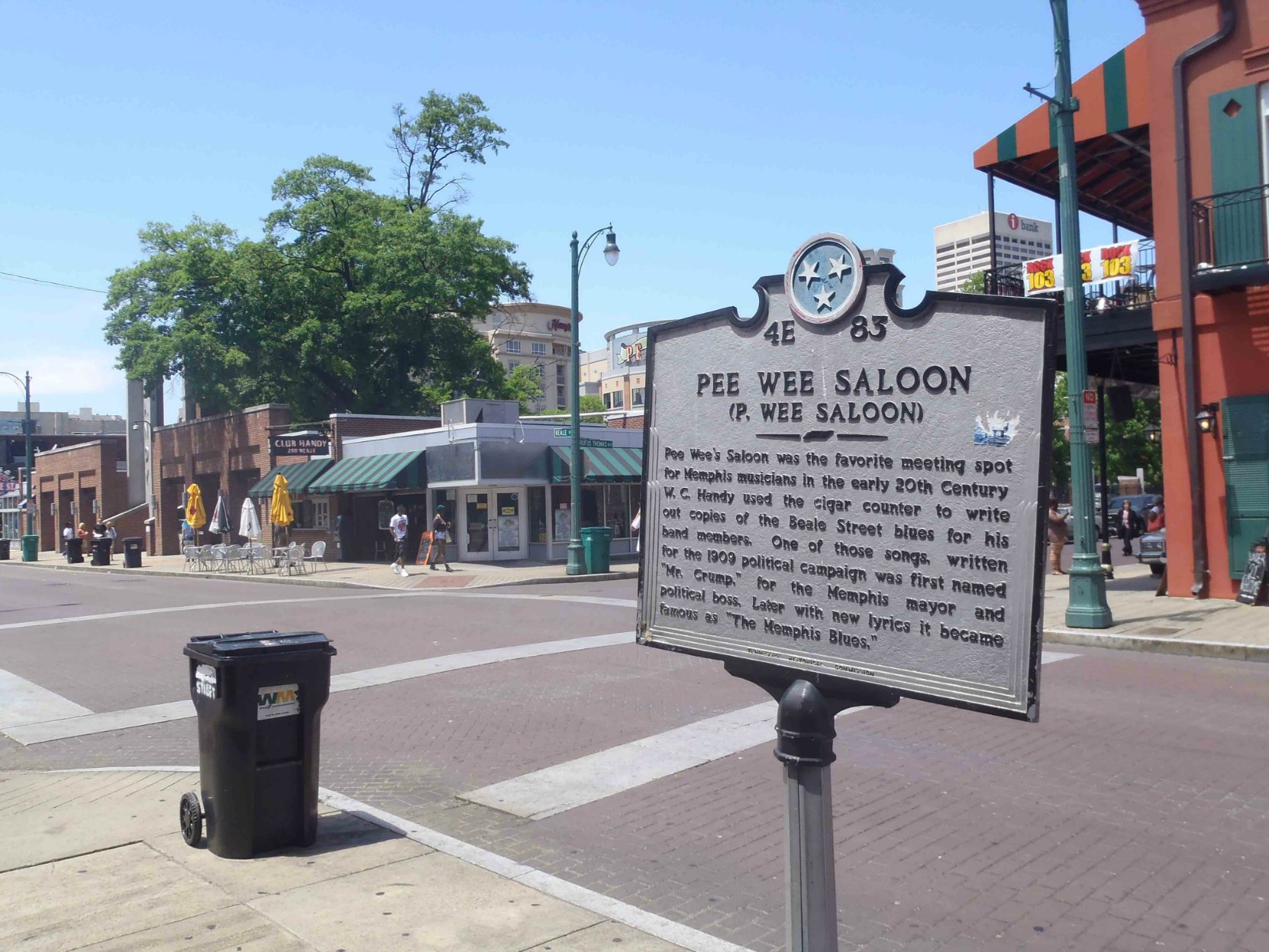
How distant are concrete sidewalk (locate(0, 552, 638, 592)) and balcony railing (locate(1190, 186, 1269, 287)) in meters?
12.9

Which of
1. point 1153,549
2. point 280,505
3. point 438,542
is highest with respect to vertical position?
point 280,505

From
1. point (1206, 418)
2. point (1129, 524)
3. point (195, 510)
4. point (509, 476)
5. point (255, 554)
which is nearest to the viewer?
point (1206, 418)

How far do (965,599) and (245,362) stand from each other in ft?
146

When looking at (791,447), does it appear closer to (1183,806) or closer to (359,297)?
(1183,806)

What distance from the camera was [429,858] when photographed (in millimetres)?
5785

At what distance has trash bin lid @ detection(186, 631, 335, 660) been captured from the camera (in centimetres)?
586

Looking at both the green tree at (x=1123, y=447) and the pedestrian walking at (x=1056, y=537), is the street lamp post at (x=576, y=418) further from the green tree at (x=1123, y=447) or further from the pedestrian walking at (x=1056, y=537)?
the green tree at (x=1123, y=447)

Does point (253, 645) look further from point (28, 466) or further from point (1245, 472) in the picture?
point (28, 466)

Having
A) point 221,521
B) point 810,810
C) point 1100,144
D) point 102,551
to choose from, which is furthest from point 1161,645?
point 102,551

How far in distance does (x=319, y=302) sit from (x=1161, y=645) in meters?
38.5

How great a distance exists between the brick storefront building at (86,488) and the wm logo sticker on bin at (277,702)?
5273 cm

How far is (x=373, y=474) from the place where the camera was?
32.4m

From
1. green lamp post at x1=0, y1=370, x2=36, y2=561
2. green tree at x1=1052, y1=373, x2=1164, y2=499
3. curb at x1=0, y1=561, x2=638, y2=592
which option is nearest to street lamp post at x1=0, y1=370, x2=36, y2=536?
green lamp post at x1=0, y1=370, x2=36, y2=561

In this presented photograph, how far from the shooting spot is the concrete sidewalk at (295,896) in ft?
15.4
